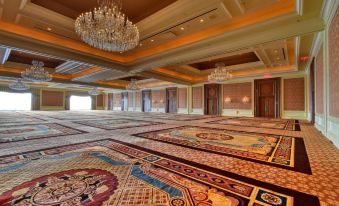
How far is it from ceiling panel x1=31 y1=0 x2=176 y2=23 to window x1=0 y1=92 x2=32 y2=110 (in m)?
20.0

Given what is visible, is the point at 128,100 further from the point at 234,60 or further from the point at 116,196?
the point at 116,196

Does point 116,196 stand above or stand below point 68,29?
below

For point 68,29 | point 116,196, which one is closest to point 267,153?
point 116,196

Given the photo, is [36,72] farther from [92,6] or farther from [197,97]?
[197,97]

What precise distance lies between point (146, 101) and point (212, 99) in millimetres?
8777

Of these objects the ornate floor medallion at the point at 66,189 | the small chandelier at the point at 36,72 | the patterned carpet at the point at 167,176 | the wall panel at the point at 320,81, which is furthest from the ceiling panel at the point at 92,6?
the small chandelier at the point at 36,72

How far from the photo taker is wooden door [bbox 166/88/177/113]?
17.3 m

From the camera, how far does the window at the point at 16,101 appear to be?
1898cm

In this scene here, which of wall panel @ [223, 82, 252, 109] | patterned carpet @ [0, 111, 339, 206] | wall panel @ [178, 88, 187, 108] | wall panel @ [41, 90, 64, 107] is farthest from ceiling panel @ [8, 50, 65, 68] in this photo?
wall panel @ [41, 90, 64, 107]

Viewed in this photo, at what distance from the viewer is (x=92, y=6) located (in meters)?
4.59

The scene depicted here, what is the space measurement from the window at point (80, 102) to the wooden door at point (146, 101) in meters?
9.72

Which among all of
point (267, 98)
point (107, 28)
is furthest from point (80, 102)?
point (267, 98)

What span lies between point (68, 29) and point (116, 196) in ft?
19.8

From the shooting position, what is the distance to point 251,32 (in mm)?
5078
